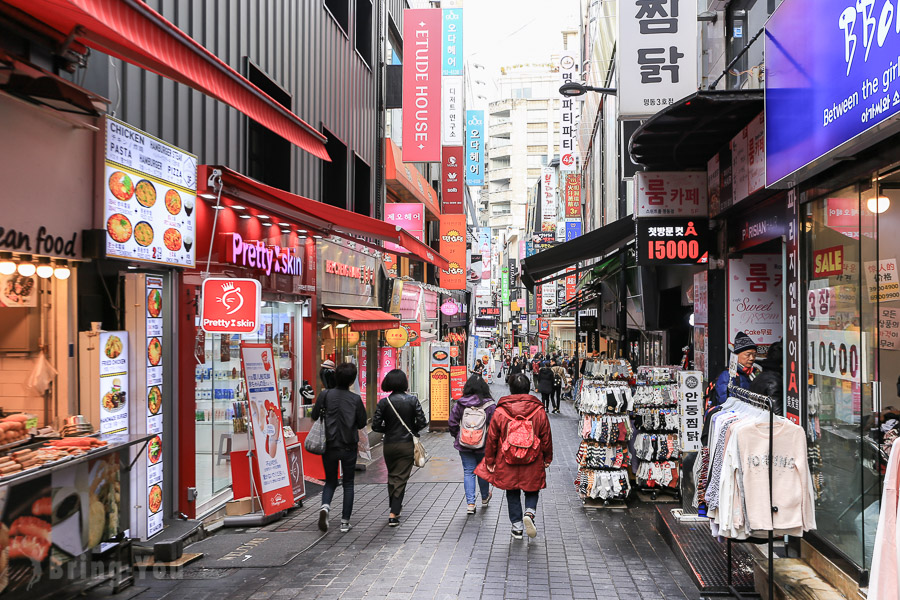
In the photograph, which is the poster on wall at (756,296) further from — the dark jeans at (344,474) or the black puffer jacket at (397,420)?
the dark jeans at (344,474)

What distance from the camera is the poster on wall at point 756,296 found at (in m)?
10.3

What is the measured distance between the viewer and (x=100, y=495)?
6273 millimetres

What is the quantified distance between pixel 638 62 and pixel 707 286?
132 inches

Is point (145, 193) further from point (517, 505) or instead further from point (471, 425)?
point (517, 505)

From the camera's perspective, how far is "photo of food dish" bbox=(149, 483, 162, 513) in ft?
25.4

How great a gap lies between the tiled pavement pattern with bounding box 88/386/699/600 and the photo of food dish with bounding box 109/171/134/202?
11.8 ft

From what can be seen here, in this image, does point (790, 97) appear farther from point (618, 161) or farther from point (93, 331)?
point (618, 161)

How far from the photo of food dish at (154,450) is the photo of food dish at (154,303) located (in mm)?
1306

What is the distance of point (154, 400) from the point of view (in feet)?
25.9

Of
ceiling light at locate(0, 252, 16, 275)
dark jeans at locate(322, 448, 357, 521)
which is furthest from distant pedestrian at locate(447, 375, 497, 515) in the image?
ceiling light at locate(0, 252, 16, 275)

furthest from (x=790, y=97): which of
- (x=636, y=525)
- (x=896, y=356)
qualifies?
(x=636, y=525)

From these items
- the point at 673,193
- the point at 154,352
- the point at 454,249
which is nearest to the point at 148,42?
the point at 154,352

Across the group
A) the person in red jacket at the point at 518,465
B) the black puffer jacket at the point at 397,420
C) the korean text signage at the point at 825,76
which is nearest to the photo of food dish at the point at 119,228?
the black puffer jacket at the point at 397,420

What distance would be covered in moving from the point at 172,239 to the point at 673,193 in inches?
273
